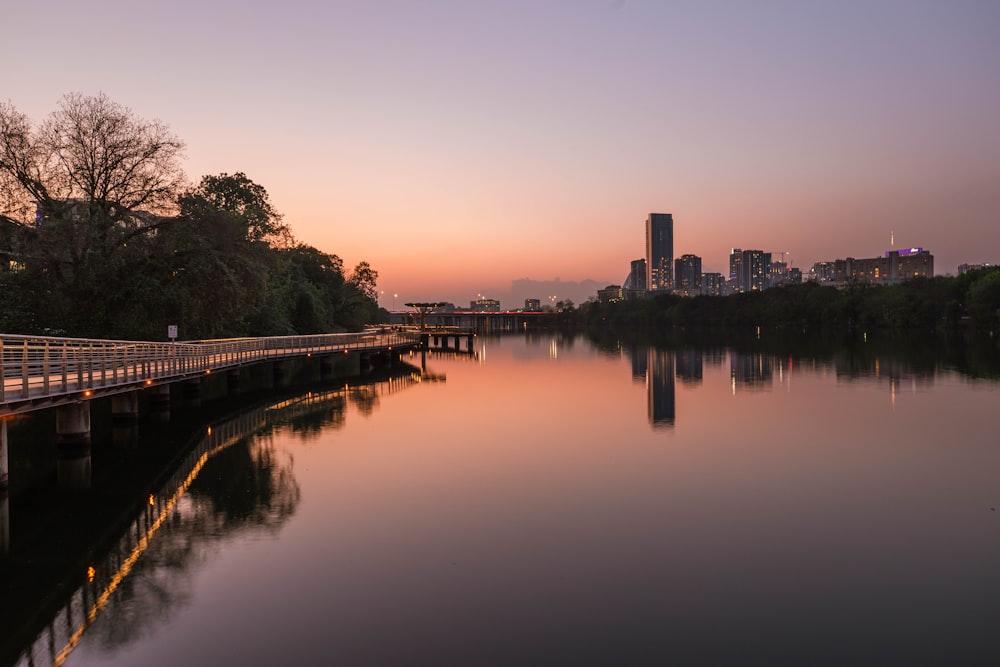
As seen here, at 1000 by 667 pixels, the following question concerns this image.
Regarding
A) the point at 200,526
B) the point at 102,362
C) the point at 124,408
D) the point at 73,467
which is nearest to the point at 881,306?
the point at 124,408

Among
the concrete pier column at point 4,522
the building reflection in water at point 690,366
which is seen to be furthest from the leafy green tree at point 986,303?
the concrete pier column at point 4,522

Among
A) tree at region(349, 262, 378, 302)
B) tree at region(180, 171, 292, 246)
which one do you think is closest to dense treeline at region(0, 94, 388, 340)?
tree at region(180, 171, 292, 246)

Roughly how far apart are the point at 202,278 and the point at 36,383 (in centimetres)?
1564

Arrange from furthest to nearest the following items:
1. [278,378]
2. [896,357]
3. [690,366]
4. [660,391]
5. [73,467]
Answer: [896,357] < [690,366] < [278,378] < [660,391] < [73,467]

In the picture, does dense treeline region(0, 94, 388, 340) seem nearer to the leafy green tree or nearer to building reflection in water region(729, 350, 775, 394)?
building reflection in water region(729, 350, 775, 394)

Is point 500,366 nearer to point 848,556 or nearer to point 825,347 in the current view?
point 825,347

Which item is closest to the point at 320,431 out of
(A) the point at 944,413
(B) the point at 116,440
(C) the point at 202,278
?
(B) the point at 116,440

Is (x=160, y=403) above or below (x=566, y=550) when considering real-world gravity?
above

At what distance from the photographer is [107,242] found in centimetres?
3353

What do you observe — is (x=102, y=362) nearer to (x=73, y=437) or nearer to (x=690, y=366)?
(x=73, y=437)

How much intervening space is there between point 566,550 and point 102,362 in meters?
16.8

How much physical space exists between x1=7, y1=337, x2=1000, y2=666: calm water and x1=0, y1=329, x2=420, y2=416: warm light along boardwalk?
3.74m

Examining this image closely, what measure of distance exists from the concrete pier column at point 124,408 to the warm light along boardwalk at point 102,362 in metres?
1.37

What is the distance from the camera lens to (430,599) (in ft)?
41.7
